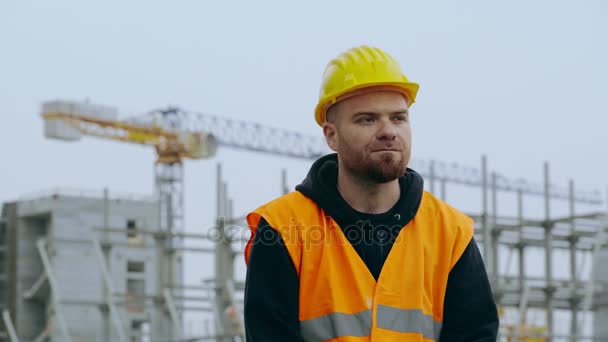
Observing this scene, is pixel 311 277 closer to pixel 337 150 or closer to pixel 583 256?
pixel 337 150

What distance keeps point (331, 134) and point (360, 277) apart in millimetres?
446

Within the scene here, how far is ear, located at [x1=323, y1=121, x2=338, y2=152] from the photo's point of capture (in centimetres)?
343

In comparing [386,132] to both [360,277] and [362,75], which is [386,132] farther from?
[360,277]

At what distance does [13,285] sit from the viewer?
4706 centimetres

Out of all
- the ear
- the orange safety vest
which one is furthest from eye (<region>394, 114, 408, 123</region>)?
the orange safety vest

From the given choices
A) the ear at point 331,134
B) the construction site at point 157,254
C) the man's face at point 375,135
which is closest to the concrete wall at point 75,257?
the construction site at point 157,254

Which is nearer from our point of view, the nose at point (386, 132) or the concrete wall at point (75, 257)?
the nose at point (386, 132)

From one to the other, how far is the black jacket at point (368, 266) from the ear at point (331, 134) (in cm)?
11

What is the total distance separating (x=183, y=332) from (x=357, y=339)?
20.1m

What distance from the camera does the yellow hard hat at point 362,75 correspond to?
333 centimetres

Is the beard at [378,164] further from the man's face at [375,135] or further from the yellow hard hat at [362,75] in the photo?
the yellow hard hat at [362,75]

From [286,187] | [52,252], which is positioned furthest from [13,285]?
[286,187]

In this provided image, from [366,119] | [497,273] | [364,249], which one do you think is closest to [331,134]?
[366,119]

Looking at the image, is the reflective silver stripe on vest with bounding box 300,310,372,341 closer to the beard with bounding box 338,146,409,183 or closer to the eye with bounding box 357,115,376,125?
the beard with bounding box 338,146,409,183
